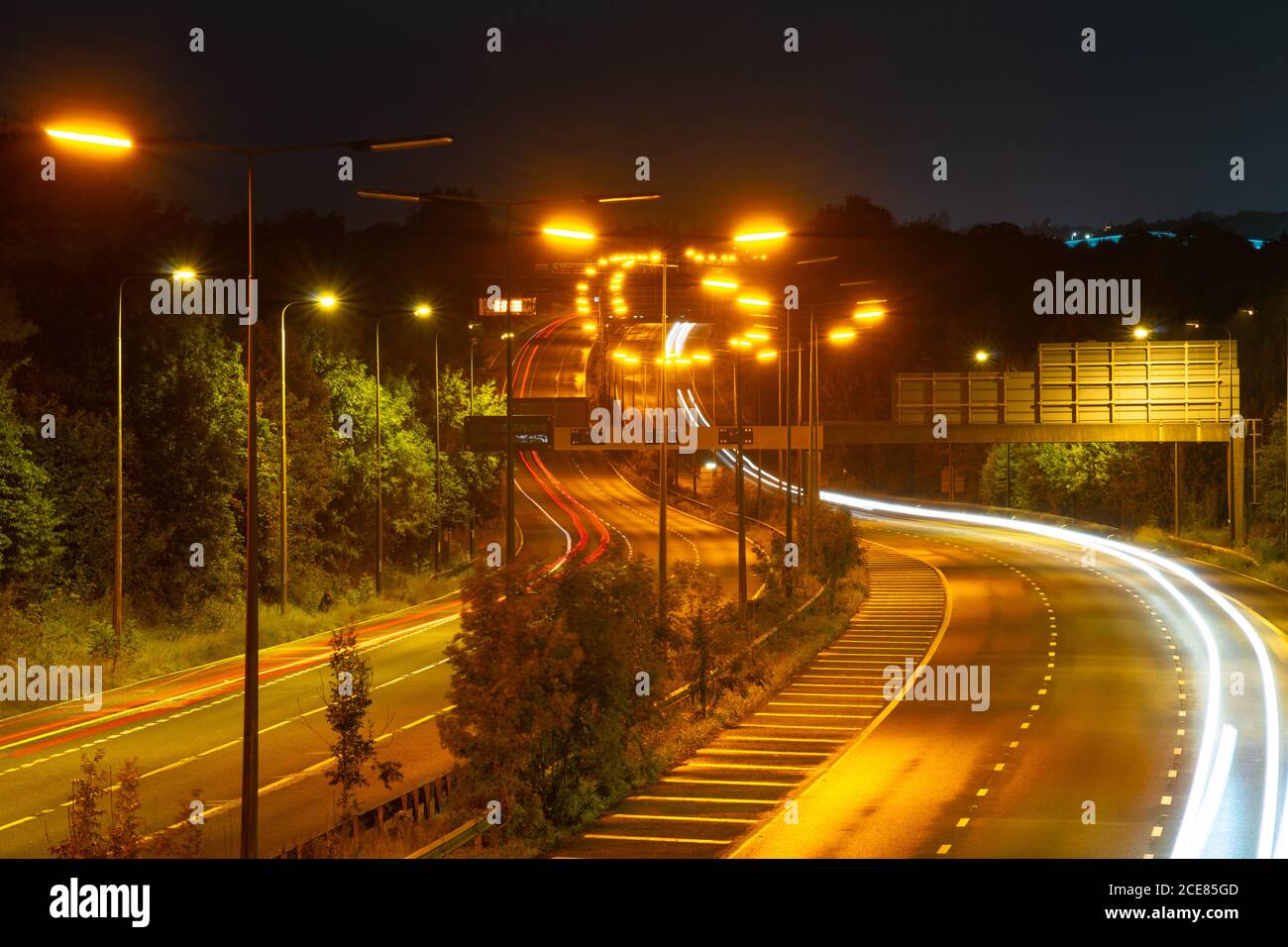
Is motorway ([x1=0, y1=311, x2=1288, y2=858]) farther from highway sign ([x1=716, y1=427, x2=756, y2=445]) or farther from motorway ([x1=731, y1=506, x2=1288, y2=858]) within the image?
highway sign ([x1=716, y1=427, x2=756, y2=445])

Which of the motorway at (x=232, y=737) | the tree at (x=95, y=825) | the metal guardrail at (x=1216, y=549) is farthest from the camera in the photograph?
the metal guardrail at (x=1216, y=549)

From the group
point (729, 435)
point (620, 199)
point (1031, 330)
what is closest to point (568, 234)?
point (620, 199)

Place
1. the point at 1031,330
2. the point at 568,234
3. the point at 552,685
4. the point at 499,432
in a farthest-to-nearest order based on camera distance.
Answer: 1. the point at 1031,330
2. the point at 499,432
3. the point at 568,234
4. the point at 552,685

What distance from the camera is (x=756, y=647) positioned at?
33281 millimetres

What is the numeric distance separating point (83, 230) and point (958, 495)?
78.1 meters

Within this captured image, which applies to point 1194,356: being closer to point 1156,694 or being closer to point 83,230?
point 1156,694

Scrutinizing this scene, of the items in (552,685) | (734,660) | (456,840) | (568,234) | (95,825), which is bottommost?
(456,840)

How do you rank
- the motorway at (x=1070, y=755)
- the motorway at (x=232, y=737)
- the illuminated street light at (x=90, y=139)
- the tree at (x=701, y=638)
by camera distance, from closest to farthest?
1. the illuminated street light at (x=90, y=139)
2. the motorway at (x=1070, y=755)
3. the motorway at (x=232, y=737)
4. the tree at (x=701, y=638)

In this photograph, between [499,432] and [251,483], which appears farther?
[499,432]

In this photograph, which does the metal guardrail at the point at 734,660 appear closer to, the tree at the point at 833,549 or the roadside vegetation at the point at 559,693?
the roadside vegetation at the point at 559,693

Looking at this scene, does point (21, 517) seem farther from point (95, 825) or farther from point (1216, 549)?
point (1216, 549)

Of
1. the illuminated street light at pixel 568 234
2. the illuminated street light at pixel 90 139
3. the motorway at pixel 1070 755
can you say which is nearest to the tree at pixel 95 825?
the illuminated street light at pixel 90 139
